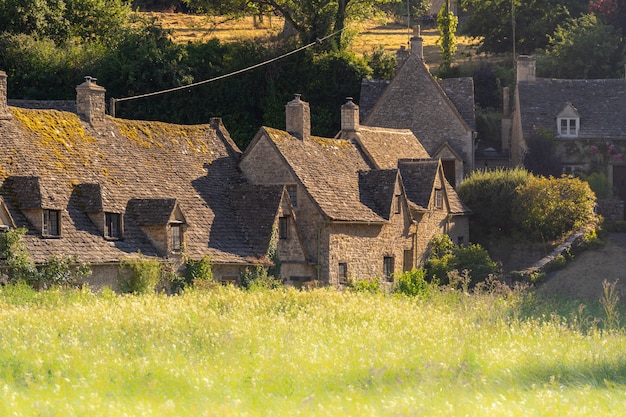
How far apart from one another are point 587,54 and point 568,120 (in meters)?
13.9

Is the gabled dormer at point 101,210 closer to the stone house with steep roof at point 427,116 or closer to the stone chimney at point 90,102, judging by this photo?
the stone chimney at point 90,102

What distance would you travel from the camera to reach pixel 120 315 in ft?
93.2

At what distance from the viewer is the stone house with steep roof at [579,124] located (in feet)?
224

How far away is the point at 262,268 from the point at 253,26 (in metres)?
59.2

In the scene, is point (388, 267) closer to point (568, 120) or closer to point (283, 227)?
point (283, 227)

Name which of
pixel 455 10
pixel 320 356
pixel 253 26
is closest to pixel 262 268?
pixel 320 356

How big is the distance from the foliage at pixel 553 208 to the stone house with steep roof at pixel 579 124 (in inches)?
410

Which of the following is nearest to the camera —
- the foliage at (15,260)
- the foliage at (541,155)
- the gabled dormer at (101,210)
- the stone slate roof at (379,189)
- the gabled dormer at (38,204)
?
the foliage at (15,260)

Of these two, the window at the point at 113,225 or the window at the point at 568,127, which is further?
the window at the point at 568,127

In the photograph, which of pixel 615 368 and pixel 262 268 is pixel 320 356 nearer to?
A: pixel 615 368

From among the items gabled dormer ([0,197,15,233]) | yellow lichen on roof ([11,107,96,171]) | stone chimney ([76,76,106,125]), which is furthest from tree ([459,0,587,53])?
gabled dormer ([0,197,15,233])

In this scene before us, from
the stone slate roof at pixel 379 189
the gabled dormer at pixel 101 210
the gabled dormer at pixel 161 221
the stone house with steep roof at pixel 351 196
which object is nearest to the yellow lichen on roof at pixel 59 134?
the gabled dormer at pixel 101 210

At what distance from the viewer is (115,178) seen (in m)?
44.8

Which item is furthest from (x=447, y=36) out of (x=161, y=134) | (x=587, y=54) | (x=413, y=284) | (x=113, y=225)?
(x=113, y=225)
